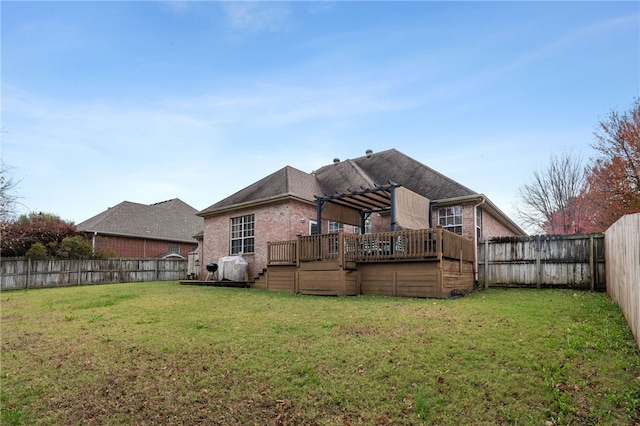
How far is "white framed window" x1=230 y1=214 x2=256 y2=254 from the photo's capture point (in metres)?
18.6

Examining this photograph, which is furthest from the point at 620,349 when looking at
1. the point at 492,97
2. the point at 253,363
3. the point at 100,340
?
the point at 492,97

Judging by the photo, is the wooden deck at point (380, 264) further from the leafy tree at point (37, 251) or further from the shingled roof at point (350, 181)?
the leafy tree at point (37, 251)

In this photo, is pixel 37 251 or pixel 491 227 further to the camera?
pixel 37 251

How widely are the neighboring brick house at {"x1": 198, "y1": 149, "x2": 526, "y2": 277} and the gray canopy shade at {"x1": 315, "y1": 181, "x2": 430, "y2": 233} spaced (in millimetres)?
563

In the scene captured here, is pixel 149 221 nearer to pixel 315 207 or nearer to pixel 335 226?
pixel 315 207

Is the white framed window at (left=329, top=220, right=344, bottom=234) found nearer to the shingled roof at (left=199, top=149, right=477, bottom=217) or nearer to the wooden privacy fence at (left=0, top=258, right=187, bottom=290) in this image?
the shingled roof at (left=199, top=149, right=477, bottom=217)

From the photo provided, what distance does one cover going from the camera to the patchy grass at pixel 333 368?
4.69 m

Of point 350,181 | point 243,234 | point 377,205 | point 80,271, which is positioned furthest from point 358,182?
point 80,271

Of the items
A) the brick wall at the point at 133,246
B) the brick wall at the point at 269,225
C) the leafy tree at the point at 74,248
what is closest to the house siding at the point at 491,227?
the brick wall at the point at 269,225

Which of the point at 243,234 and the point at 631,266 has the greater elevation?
the point at 243,234

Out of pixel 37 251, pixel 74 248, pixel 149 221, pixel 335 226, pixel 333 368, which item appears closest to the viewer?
pixel 333 368

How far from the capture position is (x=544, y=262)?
45.5 feet

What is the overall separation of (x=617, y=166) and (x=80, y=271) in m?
29.5

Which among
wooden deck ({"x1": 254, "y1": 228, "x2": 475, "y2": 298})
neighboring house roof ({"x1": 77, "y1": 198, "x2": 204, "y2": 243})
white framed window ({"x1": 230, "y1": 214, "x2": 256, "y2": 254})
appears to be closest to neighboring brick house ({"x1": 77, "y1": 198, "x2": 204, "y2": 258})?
neighboring house roof ({"x1": 77, "y1": 198, "x2": 204, "y2": 243})
